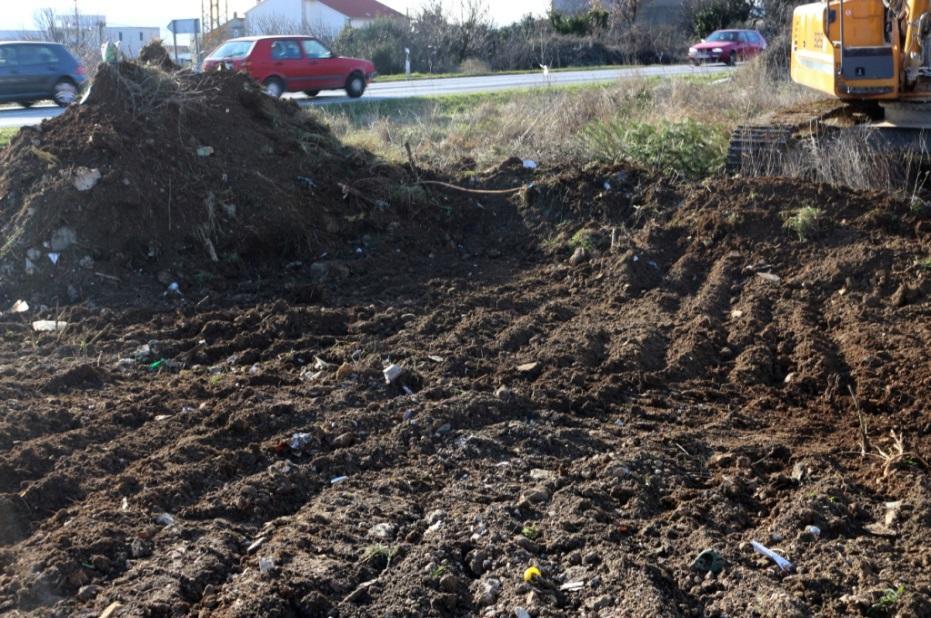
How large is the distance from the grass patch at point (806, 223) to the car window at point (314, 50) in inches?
679

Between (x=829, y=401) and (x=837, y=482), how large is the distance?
1.36m

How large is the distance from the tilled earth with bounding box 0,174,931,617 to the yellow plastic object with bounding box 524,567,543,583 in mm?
14

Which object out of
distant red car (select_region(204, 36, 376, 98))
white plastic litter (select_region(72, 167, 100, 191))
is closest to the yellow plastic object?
white plastic litter (select_region(72, 167, 100, 191))

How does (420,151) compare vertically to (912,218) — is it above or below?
above

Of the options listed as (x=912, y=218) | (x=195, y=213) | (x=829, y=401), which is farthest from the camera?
(x=195, y=213)

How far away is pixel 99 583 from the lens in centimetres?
429

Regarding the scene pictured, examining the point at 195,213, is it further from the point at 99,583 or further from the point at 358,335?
the point at 99,583

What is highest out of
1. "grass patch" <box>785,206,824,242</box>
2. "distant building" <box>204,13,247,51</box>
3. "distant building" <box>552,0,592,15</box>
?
"distant building" <box>552,0,592,15</box>

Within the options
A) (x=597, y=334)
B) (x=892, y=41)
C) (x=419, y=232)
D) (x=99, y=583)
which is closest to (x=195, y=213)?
(x=419, y=232)

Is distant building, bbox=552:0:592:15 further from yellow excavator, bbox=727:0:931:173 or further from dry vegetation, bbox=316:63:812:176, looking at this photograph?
yellow excavator, bbox=727:0:931:173

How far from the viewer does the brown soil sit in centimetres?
427

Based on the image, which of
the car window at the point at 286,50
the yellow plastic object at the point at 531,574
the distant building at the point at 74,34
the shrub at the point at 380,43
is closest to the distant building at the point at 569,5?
the shrub at the point at 380,43

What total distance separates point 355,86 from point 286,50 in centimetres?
208

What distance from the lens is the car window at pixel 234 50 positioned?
22.7m
